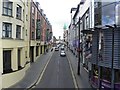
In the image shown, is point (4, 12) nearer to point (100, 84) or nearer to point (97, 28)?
point (97, 28)

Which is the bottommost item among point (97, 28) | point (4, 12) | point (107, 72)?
point (107, 72)

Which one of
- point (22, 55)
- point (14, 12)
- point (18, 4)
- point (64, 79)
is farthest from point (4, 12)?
point (64, 79)

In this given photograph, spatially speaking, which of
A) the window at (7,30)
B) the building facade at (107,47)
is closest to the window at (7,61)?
the window at (7,30)

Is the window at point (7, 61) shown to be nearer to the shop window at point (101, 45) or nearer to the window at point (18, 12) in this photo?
the window at point (18, 12)

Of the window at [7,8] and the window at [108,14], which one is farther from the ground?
the window at [7,8]

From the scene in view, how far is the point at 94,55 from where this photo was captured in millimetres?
24297

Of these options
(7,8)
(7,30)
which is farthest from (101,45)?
(7,8)

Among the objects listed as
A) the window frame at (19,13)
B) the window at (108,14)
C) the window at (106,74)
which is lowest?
the window at (106,74)

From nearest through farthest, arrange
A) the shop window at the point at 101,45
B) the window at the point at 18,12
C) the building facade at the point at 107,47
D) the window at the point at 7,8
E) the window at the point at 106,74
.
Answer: the building facade at the point at 107,47 → the window at the point at 106,74 → the shop window at the point at 101,45 → the window at the point at 7,8 → the window at the point at 18,12

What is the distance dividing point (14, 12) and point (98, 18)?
891 cm

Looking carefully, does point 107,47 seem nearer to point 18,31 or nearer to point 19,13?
point 18,31

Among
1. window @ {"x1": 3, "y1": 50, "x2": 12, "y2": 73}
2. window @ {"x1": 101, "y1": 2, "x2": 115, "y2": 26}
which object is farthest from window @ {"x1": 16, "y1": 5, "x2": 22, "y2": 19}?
window @ {"x1": 101, "y1": 2, "x2": 115, "y2": 26}

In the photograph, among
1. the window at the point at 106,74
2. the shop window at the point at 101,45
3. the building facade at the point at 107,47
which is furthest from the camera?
the shop window at the point at 101,45

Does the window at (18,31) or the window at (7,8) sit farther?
the window at (18,31)
